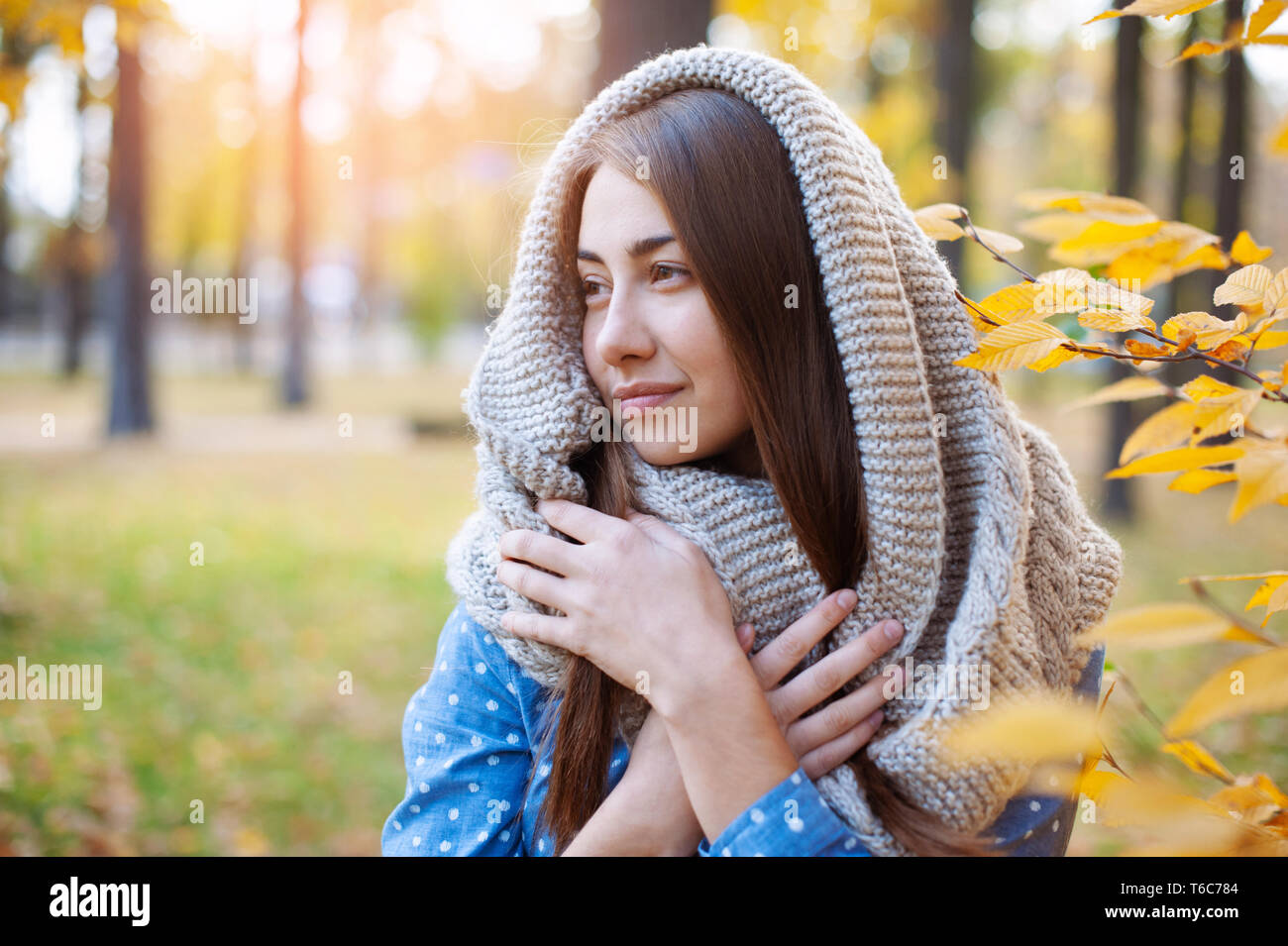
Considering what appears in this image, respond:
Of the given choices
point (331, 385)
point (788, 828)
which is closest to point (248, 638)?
point (788, 828)

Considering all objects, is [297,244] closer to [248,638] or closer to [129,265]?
[129,265]

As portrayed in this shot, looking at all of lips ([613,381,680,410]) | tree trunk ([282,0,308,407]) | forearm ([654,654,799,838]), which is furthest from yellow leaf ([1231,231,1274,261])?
tree trunk ([282,0,308,407])

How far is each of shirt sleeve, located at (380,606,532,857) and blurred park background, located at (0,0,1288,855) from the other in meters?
0.45

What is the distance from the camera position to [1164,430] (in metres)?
1.34

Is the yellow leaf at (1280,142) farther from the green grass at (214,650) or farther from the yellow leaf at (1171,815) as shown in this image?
the green grass at (214,650)

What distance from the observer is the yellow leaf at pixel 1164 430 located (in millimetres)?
1298

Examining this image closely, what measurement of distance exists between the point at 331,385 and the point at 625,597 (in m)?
24.9

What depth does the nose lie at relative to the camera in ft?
5.87

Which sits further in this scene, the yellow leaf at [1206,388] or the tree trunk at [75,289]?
the tree trunk at [75,289]

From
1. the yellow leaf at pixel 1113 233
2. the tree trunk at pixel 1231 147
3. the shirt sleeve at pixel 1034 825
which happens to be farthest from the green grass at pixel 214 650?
the tree trunk at pixel 1231 147

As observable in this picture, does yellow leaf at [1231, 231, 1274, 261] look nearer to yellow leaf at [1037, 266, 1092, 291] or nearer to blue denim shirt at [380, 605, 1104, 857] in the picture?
yellow leaf at [1037, 266, 1092, 291]

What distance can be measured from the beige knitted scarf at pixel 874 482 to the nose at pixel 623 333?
125 millimetres

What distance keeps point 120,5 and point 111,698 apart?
12.4 ft
